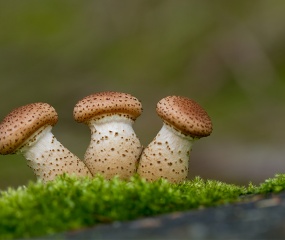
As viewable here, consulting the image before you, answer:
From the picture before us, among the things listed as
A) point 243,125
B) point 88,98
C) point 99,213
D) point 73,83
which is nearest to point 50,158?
point 88,98

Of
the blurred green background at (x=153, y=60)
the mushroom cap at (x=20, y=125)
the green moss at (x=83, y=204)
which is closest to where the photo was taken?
the green moss at (x=83, y=204)

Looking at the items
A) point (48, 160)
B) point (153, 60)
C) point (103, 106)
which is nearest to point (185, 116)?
point (103, 106)

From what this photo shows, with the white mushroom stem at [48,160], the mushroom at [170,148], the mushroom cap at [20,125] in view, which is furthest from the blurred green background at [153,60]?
the mushroom cap at [20,125]

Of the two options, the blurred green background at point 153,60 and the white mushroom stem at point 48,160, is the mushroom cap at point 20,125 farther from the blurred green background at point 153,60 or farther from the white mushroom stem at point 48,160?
the blurred green background at point 153,60

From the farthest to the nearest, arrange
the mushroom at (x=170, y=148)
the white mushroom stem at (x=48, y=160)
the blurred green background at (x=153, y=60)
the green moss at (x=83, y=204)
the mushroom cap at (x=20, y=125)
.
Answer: the blurred green background at (x=153, y=60) < the white mushroom stem at (x=48, y=160) < the mushroom at (x=170, y=148) < the mushroom cap at (x=20, y=125) < the green moss at (x=83, y=204)

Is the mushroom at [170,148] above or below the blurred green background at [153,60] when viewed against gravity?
below

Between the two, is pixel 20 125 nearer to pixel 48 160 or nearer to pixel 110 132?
pixel 48 160
